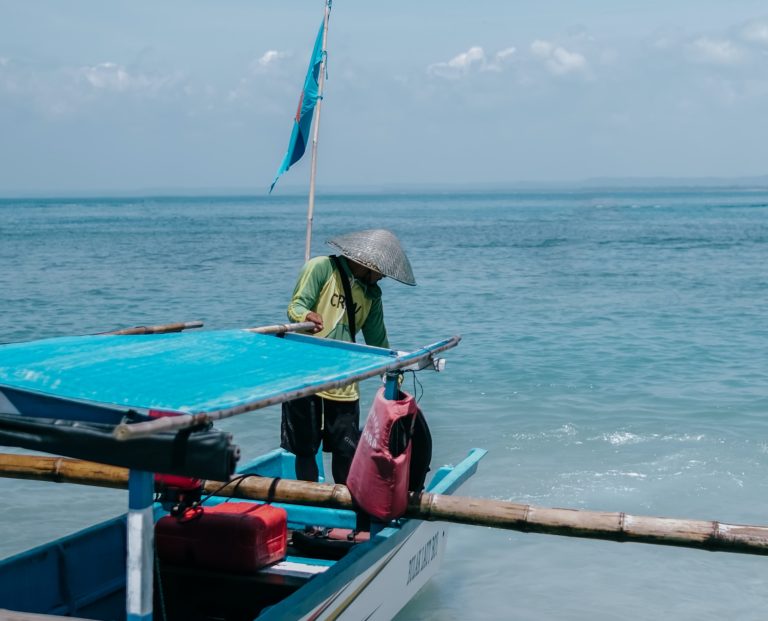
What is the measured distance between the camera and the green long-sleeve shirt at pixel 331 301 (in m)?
5.68

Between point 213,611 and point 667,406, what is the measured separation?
7.95 m

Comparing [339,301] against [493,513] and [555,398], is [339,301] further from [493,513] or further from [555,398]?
[555,398]

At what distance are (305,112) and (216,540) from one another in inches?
148

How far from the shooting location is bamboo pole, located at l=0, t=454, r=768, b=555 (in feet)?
14.8

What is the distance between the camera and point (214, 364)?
4086 millimetres

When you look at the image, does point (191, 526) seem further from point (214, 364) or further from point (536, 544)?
point (536, 544)

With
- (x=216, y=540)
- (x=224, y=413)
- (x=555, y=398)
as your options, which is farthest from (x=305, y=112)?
(x=555, y=398)

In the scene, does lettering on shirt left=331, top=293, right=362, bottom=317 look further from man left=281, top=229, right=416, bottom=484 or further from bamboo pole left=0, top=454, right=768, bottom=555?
bamboo pole left=0, top=454, right=768, bottom=555

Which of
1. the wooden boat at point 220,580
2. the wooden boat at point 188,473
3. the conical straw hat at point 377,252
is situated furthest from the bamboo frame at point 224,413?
the wooden boat at point 220,580

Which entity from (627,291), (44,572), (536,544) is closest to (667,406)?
(536,544)

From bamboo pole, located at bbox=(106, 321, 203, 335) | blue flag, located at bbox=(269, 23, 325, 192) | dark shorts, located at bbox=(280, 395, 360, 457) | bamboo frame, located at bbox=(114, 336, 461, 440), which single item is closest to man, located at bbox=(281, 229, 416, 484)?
dark shorts, located at bbox=(280, 395, 360, 457)

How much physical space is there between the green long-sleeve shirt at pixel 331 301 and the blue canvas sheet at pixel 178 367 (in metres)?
0.78

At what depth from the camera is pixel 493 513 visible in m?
4.76

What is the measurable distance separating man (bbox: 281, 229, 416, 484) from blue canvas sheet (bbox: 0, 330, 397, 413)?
809mm
